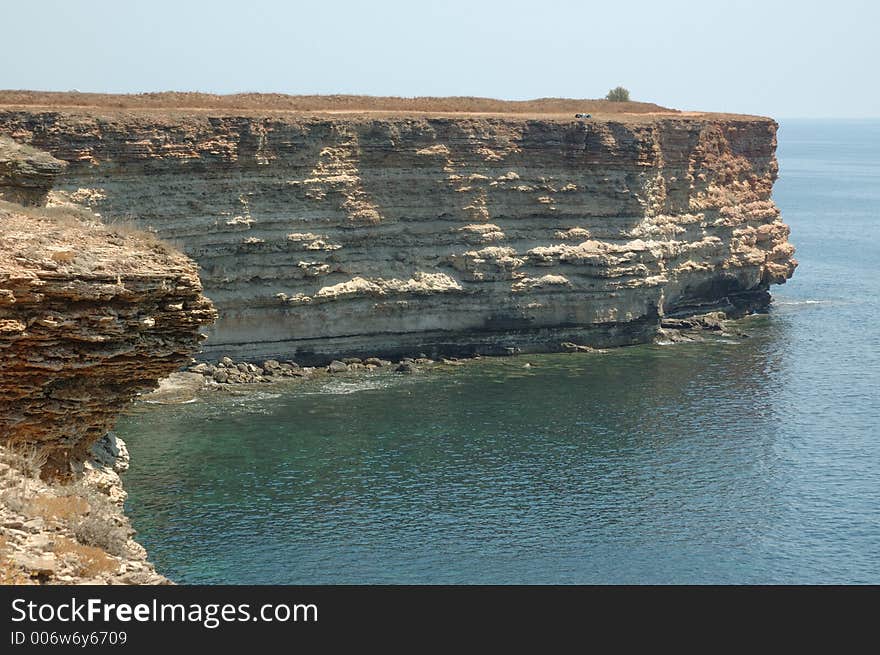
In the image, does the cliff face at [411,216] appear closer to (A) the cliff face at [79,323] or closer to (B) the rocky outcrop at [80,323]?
(A) the cliff face at [79,323]

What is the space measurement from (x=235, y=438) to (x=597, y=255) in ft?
101

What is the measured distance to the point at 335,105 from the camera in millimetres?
80750

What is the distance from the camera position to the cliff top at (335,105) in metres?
71.8

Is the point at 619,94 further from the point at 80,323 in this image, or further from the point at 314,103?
the point at 80,323

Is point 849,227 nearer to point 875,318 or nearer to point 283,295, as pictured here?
point 875,318

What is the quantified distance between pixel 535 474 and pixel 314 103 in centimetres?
3640

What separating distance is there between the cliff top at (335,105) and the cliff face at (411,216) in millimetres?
2416

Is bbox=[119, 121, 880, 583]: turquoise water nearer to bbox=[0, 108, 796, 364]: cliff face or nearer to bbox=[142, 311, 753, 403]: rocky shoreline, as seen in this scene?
bbox=[142, 311, 753, 403]: rocky shoreline

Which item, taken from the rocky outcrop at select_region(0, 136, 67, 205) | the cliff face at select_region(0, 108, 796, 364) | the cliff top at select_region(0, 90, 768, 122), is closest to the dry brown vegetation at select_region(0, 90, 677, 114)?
the cliff top at select_region(0, 90, 768, 122)

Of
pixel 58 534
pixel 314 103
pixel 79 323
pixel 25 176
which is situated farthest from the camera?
A: pixel 314 103

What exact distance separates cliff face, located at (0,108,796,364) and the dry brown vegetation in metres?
3.97

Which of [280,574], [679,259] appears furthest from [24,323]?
[679,259]

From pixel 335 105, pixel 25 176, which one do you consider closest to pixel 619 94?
pixel 335 105

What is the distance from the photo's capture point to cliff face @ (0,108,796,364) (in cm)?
6906
